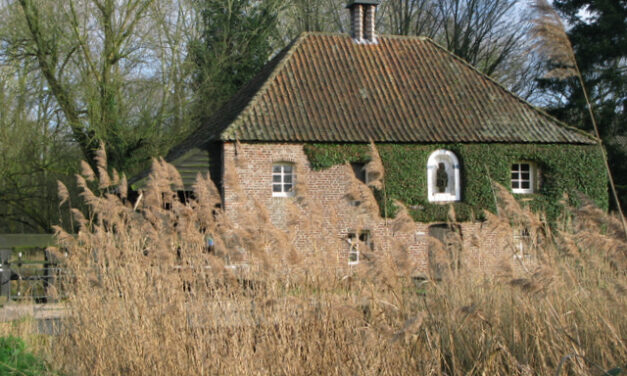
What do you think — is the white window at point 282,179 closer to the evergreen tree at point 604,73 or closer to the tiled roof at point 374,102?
the tiled roof at point 374,102

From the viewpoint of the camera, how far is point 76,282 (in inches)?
250

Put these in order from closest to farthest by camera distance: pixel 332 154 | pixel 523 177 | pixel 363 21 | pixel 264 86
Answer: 1. pixel 332 154
2. pixel 264 86
3. pixel 523 177
4. pixel 363 21

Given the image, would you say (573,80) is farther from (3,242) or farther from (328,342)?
(328,342)

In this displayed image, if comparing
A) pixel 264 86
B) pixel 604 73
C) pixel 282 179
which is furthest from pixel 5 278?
pixel 604 73

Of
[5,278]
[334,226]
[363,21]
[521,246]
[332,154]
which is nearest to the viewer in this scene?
[334,226]

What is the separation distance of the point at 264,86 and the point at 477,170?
637 cm

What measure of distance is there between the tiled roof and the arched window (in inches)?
22.9

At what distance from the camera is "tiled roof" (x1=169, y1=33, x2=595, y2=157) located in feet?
60.8

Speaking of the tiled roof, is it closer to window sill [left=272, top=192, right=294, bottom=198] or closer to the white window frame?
the white window frame

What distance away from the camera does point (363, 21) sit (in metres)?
21.8

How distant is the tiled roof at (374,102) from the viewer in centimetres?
1855

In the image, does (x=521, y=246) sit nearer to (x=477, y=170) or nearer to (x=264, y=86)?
(x=477, y=170)

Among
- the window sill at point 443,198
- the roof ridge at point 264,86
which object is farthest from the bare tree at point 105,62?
the window sill at point 443,198

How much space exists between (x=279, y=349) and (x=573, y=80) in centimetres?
2116
